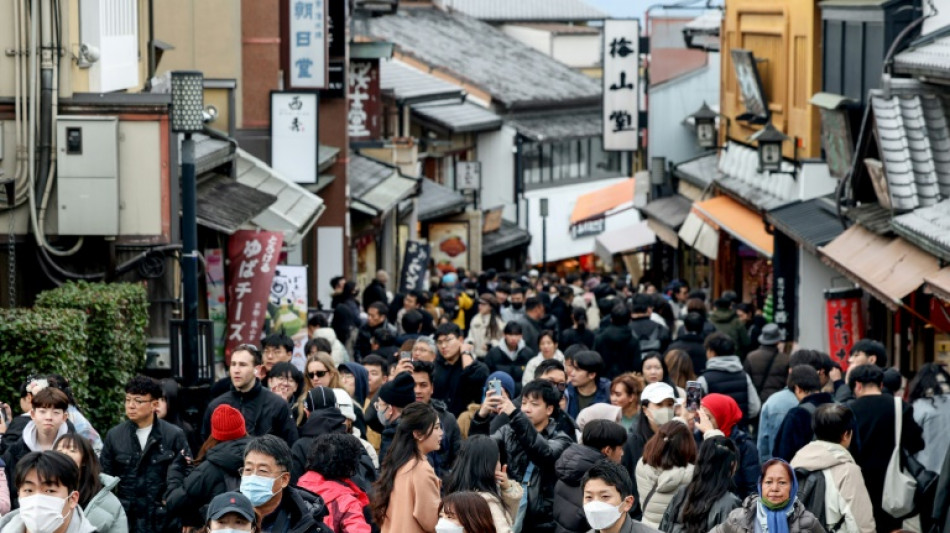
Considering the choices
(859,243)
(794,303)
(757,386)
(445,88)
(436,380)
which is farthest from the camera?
(445,88)

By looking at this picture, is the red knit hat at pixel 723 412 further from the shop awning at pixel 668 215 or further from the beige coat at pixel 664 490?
the shop awning at pixel 668 215

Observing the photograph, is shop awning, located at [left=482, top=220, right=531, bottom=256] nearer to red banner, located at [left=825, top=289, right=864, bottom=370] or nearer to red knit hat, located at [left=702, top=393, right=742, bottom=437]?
red banner, located at [left=825, top=289, right=864, bottom=370]

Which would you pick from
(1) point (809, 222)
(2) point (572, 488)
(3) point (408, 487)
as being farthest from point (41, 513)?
(1) point (809, 222)

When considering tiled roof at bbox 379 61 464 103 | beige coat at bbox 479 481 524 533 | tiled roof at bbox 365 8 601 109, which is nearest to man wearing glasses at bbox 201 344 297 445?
beige coat at bbox 479 481 524 533

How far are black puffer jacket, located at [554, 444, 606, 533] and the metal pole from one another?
292 inches

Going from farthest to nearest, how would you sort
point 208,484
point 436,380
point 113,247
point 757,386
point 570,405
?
1. point 113,247
2. point 757,386
3. point 436,380
4. point 570,405
5. point 208,484

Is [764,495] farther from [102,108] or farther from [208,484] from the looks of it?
[102,108]

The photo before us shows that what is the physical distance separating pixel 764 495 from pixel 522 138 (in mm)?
49753

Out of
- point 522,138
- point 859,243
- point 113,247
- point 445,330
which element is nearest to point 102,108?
point 113,247

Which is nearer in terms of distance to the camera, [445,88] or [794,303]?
[794,303]

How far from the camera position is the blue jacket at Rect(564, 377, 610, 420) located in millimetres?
13953

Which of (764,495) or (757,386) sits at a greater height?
(764,495)

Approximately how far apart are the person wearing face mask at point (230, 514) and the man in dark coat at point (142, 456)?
317 centimetres

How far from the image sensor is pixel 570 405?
13969 millimetres
